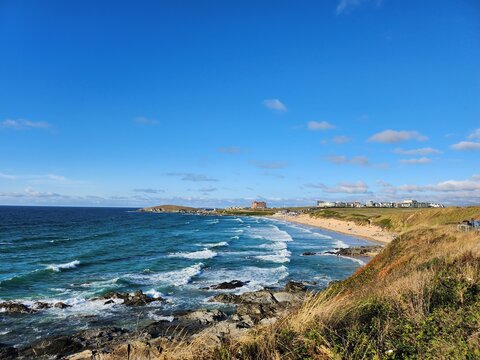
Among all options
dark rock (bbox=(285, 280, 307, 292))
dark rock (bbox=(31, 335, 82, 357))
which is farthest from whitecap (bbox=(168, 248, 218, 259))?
dark rock (bbox=(31, 335, 82, 357))

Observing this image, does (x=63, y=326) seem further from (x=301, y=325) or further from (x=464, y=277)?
(x=464, y=277)

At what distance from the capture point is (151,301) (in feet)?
78.4

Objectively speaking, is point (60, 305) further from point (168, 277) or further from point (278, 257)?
point (278, 257)

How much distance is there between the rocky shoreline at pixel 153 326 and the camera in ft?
47.3

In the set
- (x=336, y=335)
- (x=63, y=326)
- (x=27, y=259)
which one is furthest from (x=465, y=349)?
(x=27, y=259)

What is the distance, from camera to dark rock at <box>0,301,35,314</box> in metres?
21.5

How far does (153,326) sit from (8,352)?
6082mm

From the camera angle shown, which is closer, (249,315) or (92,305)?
(249,315)

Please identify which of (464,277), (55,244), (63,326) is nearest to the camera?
(464,277)

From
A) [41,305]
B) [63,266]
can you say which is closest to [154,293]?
[41,305]

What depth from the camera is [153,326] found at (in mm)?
18516

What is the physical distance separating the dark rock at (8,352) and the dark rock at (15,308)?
5.65m

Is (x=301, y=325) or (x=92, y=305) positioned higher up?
(x=301, y=325)

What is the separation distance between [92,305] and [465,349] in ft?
72.7
